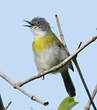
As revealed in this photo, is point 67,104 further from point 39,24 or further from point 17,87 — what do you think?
point 39,24

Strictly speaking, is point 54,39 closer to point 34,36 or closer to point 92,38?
point 34,36

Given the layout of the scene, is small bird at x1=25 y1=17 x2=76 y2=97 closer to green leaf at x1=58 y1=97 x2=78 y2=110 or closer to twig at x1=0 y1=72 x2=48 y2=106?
twig at x1=0 y1=72 x2=48 y2=106

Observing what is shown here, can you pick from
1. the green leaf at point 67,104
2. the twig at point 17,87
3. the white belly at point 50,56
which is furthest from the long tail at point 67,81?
the green leaf at point 67,104

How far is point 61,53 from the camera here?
6031mm

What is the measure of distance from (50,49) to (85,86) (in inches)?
126

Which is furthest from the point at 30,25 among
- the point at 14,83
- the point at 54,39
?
the point at 14,83

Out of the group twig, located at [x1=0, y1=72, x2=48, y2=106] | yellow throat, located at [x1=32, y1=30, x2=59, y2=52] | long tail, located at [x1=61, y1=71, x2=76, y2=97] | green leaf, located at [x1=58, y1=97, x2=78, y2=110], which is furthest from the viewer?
long tail, located at [x1=61, y1=71, x2=76, y2=97]

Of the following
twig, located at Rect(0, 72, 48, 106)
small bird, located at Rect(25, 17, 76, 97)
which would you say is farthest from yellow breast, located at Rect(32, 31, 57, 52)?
twig, located at Rect(0, 72, 48, 106)

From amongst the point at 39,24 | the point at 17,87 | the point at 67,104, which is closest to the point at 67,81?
the point at 39,24

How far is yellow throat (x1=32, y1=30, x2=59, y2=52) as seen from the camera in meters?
A: 6.12

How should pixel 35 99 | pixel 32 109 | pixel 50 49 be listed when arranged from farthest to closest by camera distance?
pixel 50 49 → pixel 35 99 → pixel 32 109

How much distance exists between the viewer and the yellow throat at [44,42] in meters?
6.12

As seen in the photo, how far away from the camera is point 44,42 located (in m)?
6.23

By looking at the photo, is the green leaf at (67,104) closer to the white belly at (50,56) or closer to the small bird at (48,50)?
the small bird at (48,50)
